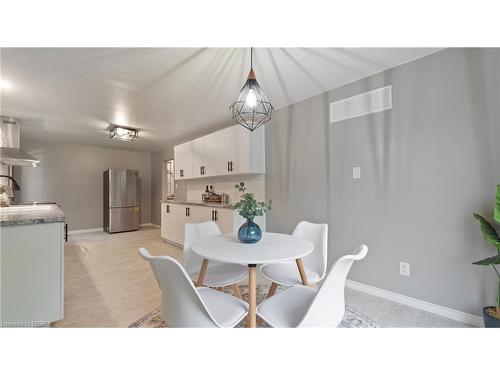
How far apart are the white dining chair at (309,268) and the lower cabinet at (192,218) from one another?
1479 mm

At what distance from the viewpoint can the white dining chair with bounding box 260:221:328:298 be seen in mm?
1836

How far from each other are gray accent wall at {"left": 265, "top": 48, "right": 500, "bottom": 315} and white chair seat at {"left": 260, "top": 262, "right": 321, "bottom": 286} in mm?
956

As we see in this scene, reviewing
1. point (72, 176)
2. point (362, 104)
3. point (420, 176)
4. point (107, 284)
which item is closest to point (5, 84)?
point (107, 284)

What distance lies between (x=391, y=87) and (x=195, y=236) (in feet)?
7.73

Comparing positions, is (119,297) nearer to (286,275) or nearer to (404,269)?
(286,275)

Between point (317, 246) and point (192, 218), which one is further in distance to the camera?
point (192, 218)

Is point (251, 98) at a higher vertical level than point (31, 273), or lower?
higher

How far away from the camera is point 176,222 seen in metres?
4.71

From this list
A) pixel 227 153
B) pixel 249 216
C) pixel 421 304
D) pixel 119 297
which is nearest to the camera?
pixel 249 216

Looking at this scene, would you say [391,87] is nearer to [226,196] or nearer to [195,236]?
[195,236]

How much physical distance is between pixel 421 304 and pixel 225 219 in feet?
8.33

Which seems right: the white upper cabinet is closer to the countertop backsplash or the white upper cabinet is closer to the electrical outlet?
the countertop backsplash

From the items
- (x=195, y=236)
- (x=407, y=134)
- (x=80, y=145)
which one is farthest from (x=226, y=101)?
(x=80, y=145)

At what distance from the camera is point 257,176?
12.5ft
